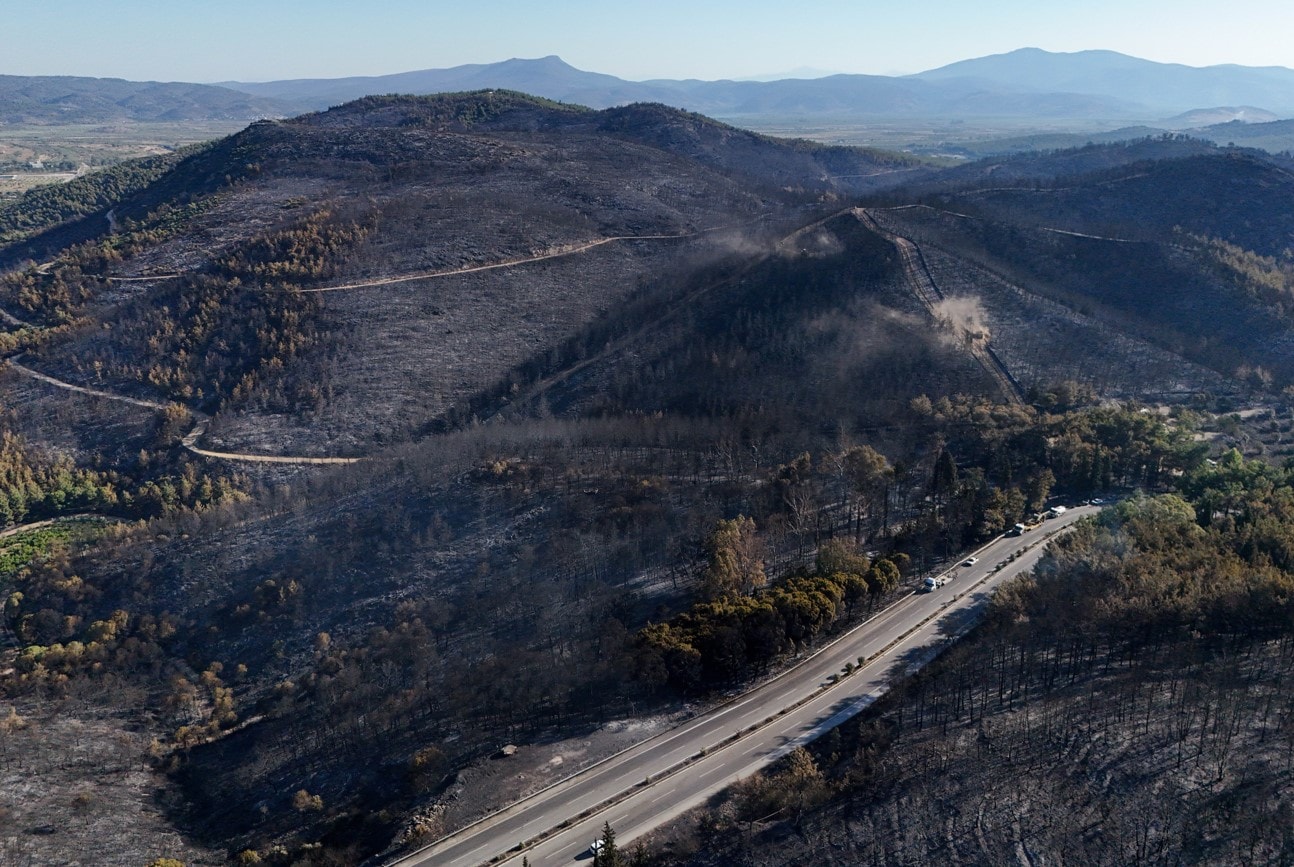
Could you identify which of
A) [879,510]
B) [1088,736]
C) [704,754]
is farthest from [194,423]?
[1088,736]

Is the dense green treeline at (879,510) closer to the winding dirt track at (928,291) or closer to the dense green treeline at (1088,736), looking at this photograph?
the winding dirt track at (928,291)

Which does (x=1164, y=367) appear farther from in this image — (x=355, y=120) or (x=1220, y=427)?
(x=355, y=120)

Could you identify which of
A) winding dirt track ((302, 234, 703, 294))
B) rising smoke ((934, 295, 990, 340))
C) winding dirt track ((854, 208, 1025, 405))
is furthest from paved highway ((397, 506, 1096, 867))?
winding dirt track ((302, 234, 703, 294))

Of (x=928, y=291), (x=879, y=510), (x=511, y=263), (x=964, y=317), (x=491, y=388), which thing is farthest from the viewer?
(x=511, y=263)

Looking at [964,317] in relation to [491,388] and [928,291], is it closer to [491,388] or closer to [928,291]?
[928,291]

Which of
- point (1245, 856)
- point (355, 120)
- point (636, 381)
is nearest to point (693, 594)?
point (1245, 856)

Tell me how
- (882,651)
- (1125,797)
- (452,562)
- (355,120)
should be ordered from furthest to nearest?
(355,120)
(452,562)
(882,651)
(1125,797)

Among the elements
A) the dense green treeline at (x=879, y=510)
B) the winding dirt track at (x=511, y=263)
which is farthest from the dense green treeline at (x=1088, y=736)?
the winding dirt track at (x=511, y=263)

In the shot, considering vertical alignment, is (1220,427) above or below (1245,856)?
above
